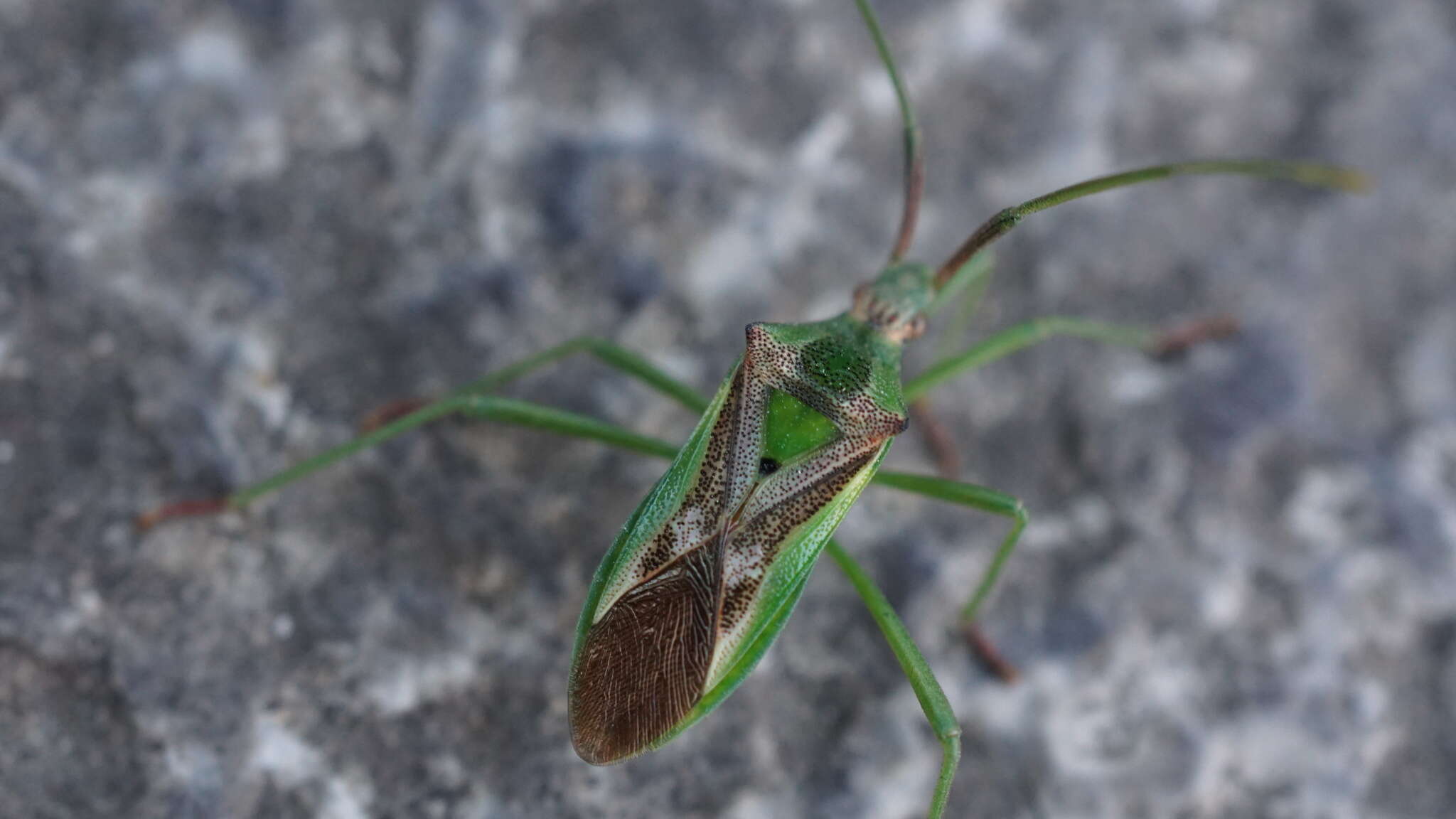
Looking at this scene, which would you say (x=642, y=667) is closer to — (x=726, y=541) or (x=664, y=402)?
(x=726, y=541)

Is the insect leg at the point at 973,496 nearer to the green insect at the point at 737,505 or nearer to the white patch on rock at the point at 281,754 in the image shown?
the green insect at the point at 737,505

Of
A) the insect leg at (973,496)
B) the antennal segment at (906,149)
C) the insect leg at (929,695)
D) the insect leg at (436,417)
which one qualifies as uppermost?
the antennal segment at (906,149)

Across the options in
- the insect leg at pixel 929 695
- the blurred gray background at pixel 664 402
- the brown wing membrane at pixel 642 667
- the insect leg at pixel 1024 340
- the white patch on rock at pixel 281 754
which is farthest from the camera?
the insect leg at pixel 1024 340

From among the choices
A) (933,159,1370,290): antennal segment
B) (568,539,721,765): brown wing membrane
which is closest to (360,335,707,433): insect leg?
(568,539,721,765): brown wing membrane

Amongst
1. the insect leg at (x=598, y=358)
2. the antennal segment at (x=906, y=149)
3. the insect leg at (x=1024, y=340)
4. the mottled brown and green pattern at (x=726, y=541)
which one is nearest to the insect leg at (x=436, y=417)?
the insect leg at (x=598, y=358)

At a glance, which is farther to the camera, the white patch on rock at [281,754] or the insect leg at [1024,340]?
the insect leg at [1024,340]

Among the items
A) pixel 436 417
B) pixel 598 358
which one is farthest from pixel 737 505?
pixel 436 417

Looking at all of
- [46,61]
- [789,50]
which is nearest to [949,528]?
[789,50]

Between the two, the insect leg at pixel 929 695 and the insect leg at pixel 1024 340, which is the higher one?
the insect leg at pixel 1024 340

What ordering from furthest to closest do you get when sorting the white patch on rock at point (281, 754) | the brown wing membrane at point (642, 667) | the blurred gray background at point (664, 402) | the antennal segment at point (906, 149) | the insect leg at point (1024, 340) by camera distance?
the insect leg at point (1024, 340)
the antennal segment at point (906, 149)
the blurred gray background at point (664, 402)
the white patch on rock at point (281, 754)
the brown wing membrane at point (642, 667)

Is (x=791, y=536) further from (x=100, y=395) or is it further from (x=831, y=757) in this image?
(x=100, y=395)
